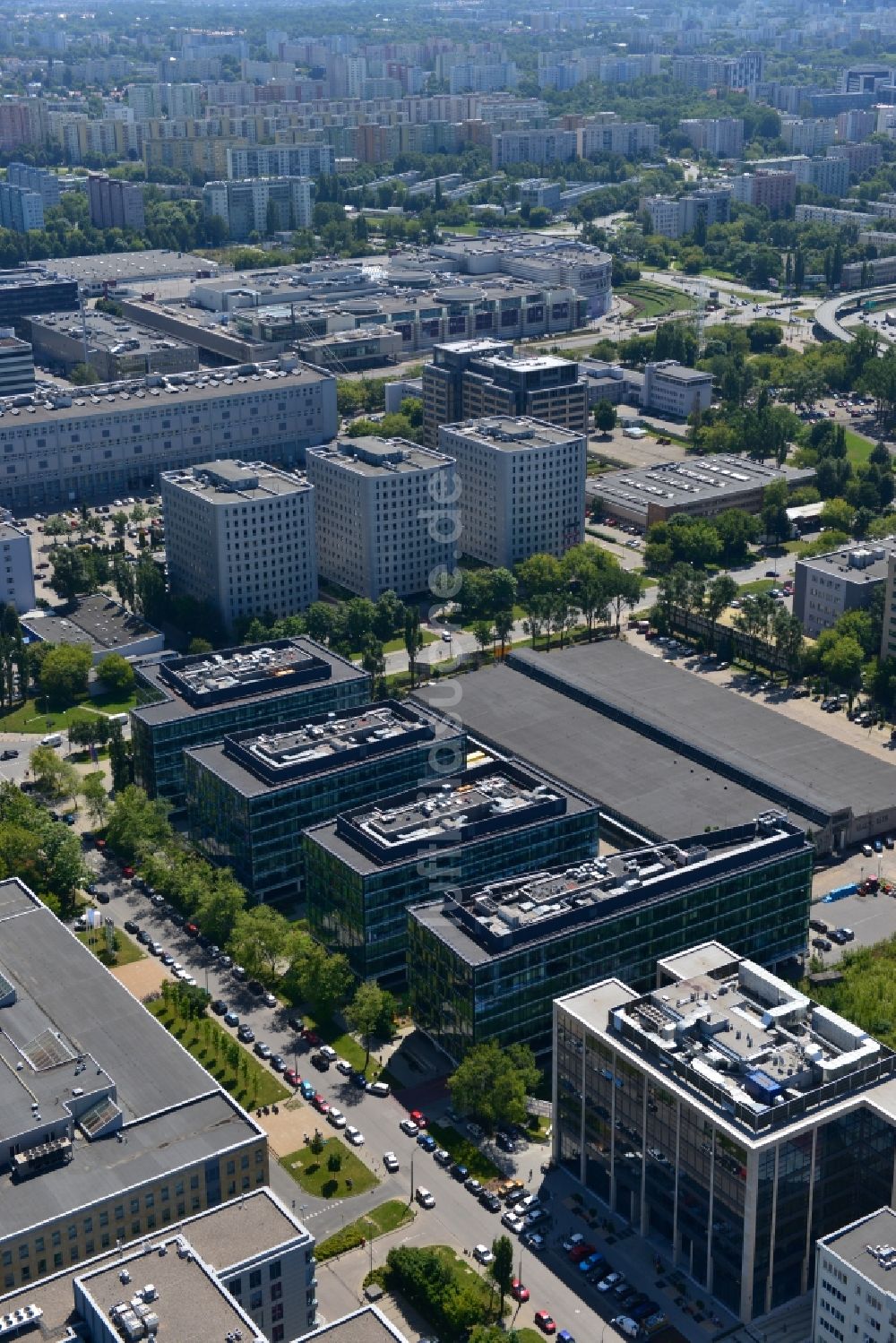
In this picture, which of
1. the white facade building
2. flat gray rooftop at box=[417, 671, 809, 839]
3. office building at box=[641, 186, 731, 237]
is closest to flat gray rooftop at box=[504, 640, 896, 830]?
flat gray rooftop at box=[417, 671, 809, 839]

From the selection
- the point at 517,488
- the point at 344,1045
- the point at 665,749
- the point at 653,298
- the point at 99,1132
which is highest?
the point at 653,298

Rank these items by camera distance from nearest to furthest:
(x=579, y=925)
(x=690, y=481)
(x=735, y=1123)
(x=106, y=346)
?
1. (x=735, y=1123)
2. (x=579, y=925)
3. (x=690, y=481)
4. (x=106, y=346)

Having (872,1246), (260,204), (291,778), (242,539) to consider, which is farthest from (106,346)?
(872,1246)

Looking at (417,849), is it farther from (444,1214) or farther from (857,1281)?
(857,1281)

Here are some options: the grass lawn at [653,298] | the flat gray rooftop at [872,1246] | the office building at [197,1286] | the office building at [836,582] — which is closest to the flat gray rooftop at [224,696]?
the office building at [836,582]

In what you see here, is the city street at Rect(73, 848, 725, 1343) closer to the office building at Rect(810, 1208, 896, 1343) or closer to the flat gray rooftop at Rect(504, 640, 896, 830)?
the office building at Rect(810, 1208, 896, 1343)

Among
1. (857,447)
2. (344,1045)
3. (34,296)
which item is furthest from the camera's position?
(34,296)
